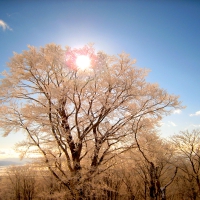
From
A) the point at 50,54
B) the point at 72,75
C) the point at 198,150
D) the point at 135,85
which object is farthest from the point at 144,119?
the point at 198,150

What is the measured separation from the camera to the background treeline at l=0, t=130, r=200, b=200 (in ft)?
27.2

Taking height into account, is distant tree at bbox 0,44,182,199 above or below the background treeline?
above

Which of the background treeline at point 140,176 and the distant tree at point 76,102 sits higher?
the distant tree at point 76,102

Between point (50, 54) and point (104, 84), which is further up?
point (50, 54)

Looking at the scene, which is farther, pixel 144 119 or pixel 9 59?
pixel 144 119

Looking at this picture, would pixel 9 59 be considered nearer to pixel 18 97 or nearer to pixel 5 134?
pixel 18 97

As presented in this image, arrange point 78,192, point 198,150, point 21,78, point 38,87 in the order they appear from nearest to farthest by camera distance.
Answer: point 78,192 → point 21,78 → point 38,87 → point 198,150

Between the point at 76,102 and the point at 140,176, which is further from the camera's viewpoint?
the point at 140,176

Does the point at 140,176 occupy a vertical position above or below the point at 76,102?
below

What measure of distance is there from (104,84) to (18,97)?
197 inches

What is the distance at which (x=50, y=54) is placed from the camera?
8.91 metres

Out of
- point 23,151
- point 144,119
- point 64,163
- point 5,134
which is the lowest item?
point 64,163

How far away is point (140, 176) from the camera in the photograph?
25.5 metres

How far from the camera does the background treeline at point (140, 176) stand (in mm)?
8305
